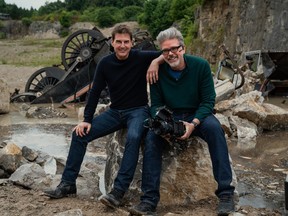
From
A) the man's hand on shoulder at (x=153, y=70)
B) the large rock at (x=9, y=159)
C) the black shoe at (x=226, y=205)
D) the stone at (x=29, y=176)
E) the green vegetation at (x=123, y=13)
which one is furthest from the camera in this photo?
the green vegetation at (x=123, y=13)

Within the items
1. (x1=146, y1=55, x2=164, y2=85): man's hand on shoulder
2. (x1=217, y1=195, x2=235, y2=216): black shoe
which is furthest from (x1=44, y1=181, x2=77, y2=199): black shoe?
(x1=217, y1=195, x2=235, y2=216): black shoe

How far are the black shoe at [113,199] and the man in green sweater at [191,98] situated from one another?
15.6 inches

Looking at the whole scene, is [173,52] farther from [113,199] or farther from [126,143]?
[113,199]

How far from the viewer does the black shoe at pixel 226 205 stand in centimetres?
374

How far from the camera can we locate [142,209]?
383cm

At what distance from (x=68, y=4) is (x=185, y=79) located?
97845mm

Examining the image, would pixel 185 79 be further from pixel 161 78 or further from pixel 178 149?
pixel 178 149

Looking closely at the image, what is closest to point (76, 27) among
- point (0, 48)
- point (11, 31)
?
point (11, 31)

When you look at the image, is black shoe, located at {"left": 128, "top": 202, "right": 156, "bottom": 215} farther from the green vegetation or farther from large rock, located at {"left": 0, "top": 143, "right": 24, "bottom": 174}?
the green vegetation

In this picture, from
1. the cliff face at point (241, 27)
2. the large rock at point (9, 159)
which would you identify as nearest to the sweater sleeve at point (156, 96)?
the large rock at point (9, 159)

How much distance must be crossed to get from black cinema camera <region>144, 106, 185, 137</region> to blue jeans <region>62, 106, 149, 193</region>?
0.78ft

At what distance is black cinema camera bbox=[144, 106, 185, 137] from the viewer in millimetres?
3836

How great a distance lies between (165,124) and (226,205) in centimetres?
80

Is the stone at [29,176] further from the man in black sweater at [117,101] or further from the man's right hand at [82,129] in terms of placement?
the man's right hand at [82,129]
